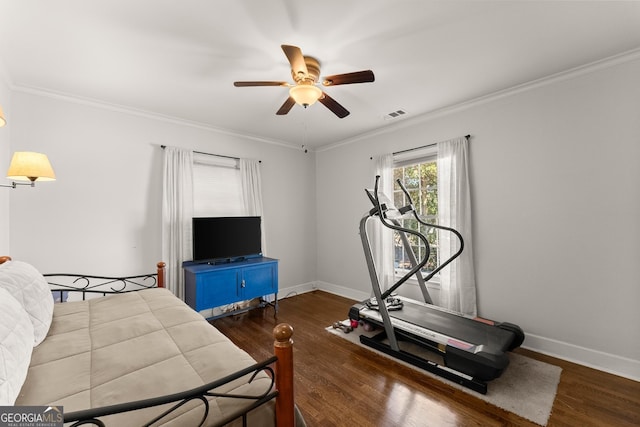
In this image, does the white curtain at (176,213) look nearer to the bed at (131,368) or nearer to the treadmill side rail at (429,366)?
the bed at (131,368)

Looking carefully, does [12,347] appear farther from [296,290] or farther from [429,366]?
[296,290]

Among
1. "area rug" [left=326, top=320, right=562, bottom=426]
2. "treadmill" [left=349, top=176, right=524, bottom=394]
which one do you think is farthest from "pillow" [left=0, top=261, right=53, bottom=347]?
"area rug" [left=326, top=320, right=562, bottom=426]

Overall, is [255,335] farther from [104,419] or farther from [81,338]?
[104,419]

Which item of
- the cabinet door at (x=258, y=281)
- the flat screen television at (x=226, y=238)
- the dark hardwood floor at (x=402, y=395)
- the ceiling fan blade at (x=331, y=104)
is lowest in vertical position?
the dark hardwood floor at (x=402, y=395)

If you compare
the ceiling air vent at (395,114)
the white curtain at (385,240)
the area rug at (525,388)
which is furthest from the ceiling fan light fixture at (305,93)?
the area rug at (525,388)

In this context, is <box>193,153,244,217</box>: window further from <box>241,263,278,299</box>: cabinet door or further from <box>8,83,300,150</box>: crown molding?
<box>241,263,278,299</box>: cabinet door

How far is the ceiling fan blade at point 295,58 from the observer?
172cm

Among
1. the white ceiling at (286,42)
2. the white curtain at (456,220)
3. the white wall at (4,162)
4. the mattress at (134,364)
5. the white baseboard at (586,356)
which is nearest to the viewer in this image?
the mattress at (134,364)

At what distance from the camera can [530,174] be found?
2783 mm

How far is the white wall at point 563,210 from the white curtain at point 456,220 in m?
Answer: 0.11

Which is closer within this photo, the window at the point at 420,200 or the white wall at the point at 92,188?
the white wall at the point at 92,188

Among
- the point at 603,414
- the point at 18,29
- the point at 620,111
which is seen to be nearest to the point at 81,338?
the point at 18,29

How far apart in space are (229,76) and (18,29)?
1.40 metres

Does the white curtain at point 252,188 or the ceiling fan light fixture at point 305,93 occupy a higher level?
the ceiling fan light fixture at point 305,93
